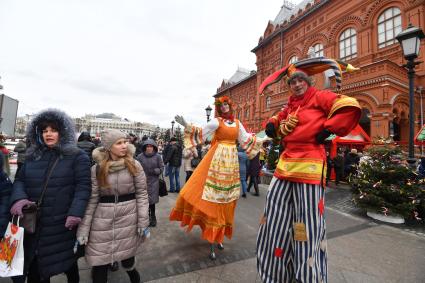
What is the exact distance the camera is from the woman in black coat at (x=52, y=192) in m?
1.85

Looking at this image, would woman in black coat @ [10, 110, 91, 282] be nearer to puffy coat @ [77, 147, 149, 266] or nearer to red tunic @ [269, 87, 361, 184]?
puffy coat @ [77, 147, 149, 266]

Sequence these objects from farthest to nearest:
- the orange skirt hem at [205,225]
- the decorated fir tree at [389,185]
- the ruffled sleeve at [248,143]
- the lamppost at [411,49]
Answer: the lamppost at [411,49]
the decorated fir tree at [389,185]
the ruffled sleeve at [248,143]
the orange skirt hem at [205,225]

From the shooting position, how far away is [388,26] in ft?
47.7

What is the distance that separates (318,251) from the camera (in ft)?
6.37

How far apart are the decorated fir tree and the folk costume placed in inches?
153

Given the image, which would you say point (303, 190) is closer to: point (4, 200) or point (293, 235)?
point (293, 235)

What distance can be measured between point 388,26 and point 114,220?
64.8 feet

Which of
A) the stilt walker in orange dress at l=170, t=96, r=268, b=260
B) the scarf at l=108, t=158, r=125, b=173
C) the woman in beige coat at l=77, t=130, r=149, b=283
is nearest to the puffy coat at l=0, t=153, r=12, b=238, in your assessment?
the woman in beige coat at l=77, t=130, r=149, b=283

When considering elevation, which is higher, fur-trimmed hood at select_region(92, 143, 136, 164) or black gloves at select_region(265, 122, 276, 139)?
black gloves at select_region(265, 122, 276, 139)

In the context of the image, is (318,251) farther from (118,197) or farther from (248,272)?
(118,197)

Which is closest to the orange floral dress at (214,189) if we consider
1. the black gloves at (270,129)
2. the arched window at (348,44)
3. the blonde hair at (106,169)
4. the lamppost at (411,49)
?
the black gloves at (270,129)

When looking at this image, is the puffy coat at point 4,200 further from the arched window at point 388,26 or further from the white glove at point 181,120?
the arched window at point 388,26

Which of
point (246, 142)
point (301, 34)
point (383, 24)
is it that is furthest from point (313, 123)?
point (301, 34)

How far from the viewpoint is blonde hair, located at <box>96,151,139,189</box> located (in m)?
2.09
